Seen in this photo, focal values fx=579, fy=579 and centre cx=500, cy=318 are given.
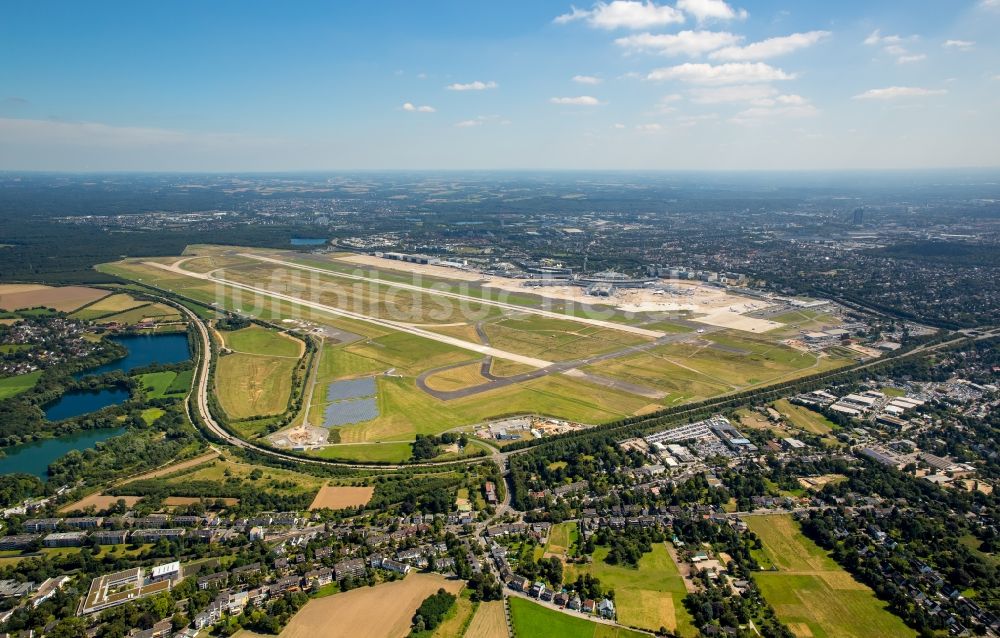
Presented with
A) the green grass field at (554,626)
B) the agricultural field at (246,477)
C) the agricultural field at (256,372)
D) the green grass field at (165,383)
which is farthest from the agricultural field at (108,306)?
the green grass field at (554,626)

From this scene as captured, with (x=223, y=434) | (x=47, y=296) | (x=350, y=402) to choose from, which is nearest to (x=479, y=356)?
(x=350, y=402)

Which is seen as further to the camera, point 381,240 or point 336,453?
point 381,240

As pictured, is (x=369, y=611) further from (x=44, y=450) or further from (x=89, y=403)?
(x=89, y=403)

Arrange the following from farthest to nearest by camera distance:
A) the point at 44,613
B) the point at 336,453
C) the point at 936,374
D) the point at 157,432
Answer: the point at 936,374
the point at 157,432
the point at 336,453
the point at 44,613

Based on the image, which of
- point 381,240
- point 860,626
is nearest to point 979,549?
point 860,626

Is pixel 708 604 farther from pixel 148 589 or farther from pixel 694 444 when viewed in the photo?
pixel 148 589

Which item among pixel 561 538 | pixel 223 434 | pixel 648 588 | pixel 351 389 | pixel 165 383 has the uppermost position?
pixel 351 389
